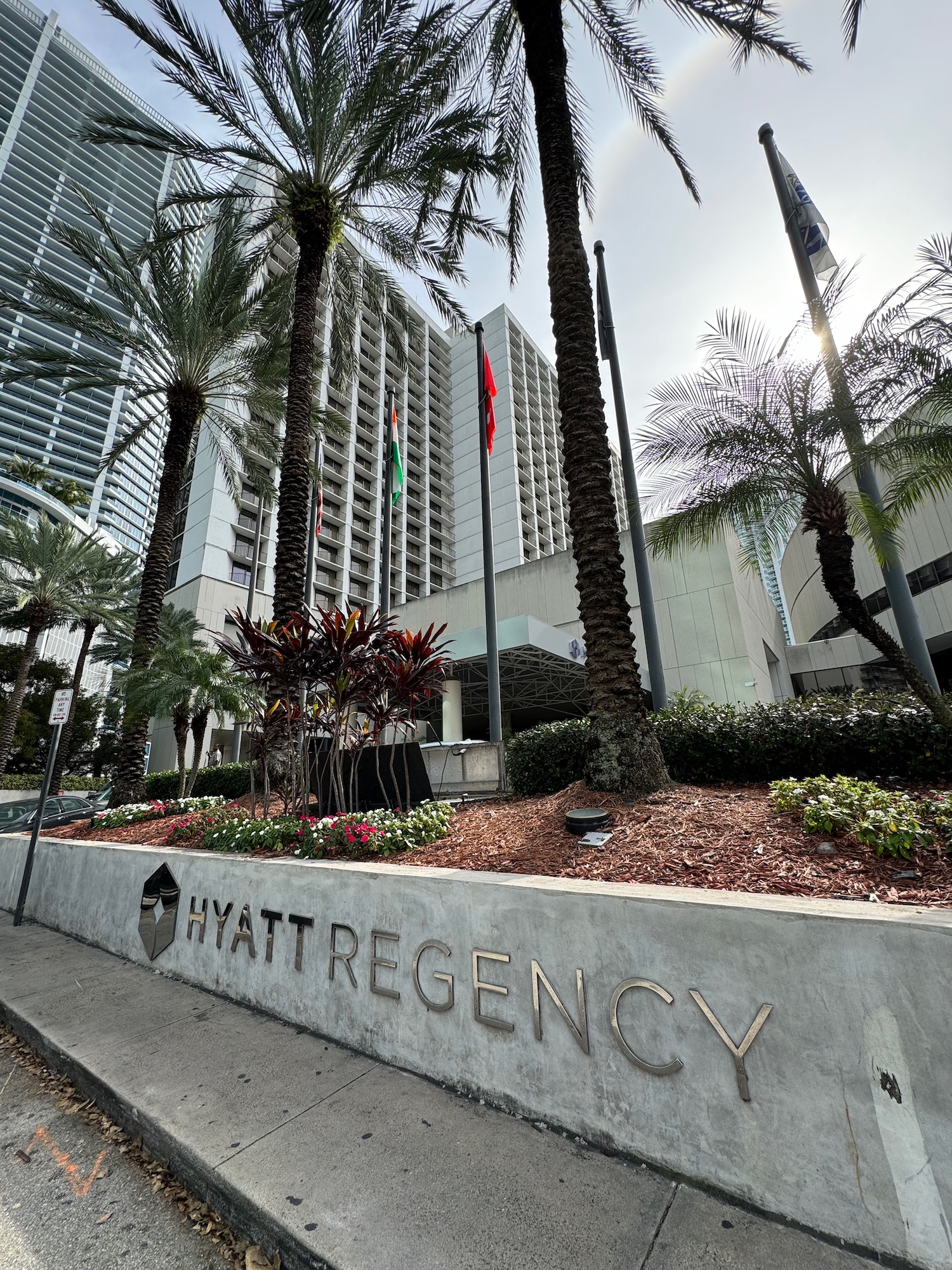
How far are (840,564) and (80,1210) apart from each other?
826 centimetres

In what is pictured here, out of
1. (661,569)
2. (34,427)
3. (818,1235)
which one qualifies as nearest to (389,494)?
(661,569)

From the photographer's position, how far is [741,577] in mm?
21438

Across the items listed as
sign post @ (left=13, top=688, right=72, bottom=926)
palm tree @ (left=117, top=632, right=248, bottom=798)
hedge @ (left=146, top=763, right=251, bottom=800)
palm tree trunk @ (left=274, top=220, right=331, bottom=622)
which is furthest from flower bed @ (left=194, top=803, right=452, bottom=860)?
hedge @ (left=146, top=763, right=251, bottom=800)

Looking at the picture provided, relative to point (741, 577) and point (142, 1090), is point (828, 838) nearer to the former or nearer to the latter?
point (142, 1090)

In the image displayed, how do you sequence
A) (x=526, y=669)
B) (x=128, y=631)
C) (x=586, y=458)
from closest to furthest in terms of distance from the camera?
(x=586, y=458) → (x=526, y=669) → (x=128, y=631)

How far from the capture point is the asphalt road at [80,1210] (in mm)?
2082

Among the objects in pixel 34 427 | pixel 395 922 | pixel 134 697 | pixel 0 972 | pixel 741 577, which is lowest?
pixel 0 972

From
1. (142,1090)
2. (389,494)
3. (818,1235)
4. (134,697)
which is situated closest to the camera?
(818,1235)

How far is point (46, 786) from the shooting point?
23.9 ft

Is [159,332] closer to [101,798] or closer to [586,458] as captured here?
[586,458]

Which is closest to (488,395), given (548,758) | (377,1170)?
(548,758)

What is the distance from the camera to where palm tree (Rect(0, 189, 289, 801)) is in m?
12.4

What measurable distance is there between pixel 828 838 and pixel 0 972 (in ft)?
23.8

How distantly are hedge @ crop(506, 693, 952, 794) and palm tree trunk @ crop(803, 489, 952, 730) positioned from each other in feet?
2.47
